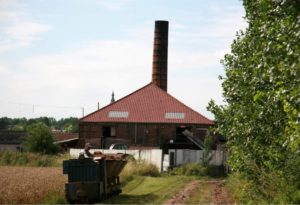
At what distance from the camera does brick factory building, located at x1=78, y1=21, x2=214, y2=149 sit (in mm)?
58094

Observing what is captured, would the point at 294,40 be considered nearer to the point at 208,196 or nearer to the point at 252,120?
the point at 252,120

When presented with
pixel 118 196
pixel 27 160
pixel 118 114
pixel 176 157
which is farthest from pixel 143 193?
pixel 118 114

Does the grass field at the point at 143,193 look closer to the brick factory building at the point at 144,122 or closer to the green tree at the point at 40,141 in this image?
the green tree at the point at 40,141

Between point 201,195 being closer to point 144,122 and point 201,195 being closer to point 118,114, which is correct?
point 144,122

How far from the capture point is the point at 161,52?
6538cm

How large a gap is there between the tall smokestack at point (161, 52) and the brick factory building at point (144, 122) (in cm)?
281

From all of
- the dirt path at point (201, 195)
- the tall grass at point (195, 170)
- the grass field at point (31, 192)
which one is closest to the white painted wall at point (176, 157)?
the tall grass at point (195, 170)

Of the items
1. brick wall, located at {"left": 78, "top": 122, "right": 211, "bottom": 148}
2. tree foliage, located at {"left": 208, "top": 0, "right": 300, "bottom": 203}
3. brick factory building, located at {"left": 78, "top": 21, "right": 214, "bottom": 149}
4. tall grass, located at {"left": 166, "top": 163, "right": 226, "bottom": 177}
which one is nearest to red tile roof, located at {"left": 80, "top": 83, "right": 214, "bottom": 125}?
brick factory building, located at {"left": 78, "top": 21, "right": 214, "bottom": 149}

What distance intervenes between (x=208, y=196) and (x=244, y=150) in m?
4.66

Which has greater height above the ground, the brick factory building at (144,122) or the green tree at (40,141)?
the brick factory building at (144,122)

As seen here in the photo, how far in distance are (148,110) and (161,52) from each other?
845 cm

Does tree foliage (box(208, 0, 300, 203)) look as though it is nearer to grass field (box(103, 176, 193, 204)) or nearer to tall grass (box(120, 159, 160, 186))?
grass field (box(103, 176, 193, 204))

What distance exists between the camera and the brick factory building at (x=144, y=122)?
58.1m

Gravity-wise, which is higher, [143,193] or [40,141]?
[40,141]
